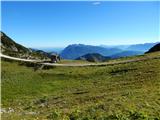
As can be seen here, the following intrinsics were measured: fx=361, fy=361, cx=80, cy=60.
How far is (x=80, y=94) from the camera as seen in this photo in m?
37.5

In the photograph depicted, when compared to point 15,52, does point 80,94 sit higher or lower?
lower

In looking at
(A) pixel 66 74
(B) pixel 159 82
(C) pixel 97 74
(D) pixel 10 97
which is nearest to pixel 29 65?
(A) pixel 66 74

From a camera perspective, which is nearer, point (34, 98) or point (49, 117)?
point (49, 117)

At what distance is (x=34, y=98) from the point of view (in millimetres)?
40719

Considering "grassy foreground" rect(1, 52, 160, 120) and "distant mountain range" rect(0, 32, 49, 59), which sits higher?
"distant mountain range" rect(0, 32, 49, 59)

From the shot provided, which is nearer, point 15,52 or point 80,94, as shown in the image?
point 80,94

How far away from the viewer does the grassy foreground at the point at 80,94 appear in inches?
1019

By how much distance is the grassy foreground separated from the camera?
1019 inches

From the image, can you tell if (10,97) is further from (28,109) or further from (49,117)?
(49,117)

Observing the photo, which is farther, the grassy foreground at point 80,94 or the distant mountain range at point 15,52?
the distant mountain range at point 15,52

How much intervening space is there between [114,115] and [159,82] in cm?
1379

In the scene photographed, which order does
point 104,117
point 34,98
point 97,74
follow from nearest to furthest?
point 104,117, point 34,98, point 97,74

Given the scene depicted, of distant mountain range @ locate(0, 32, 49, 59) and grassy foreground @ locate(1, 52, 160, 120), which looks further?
distant mountain range @ locate(0, 32, 49, 59)

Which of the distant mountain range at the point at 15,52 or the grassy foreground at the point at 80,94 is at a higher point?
the distant mountain range at the point at 15,52
